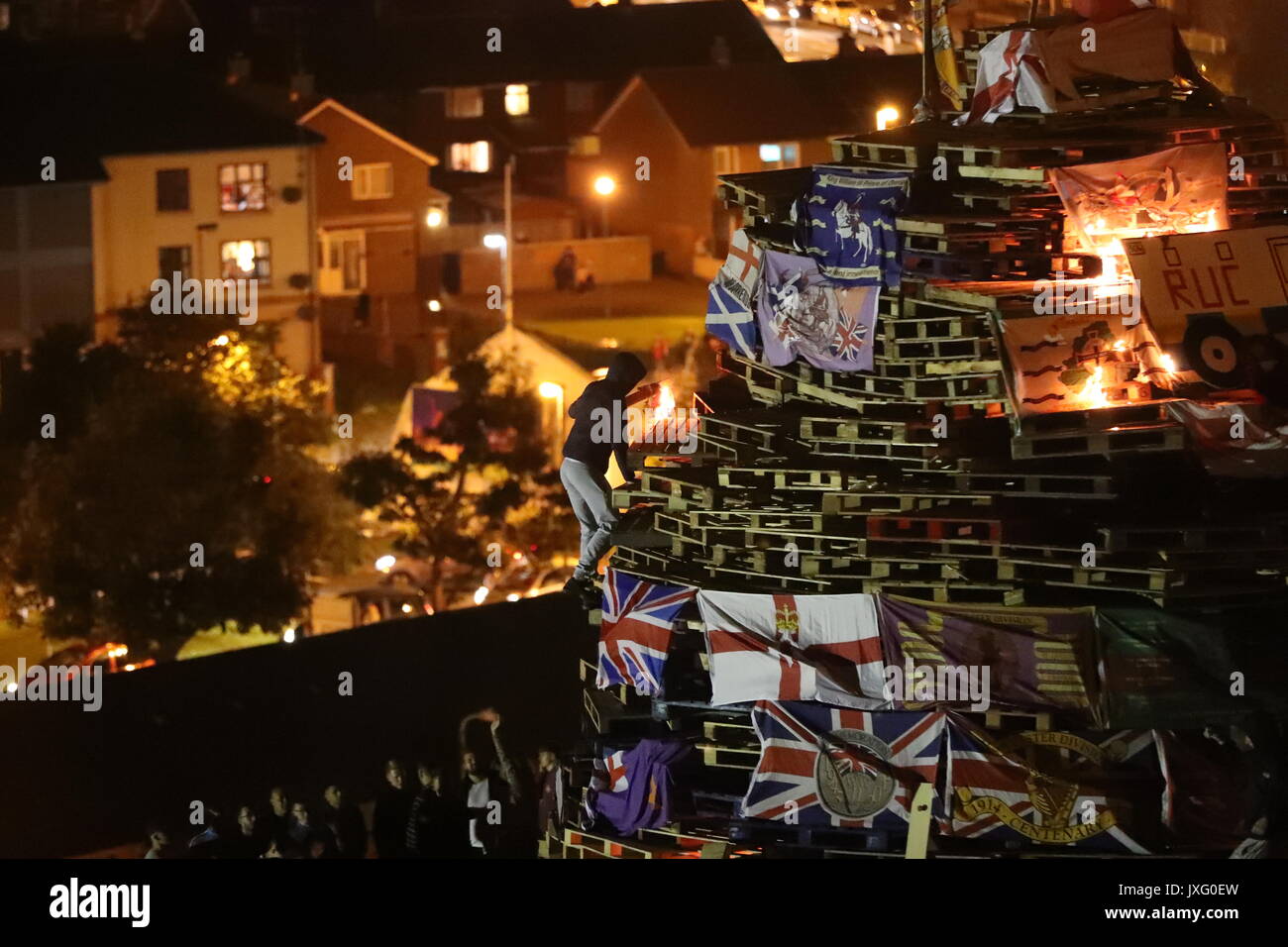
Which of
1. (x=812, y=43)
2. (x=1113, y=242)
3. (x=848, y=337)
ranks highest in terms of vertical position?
(x=812, y=43)

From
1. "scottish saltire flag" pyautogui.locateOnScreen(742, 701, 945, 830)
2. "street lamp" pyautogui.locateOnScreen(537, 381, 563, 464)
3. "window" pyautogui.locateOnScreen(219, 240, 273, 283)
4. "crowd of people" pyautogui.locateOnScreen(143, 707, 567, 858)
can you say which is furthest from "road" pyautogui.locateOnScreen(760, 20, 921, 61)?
"scottish saltire flag" pyautogui.locateOnScreen(742, 701, 945, 830)

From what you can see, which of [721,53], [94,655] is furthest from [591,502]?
[721,53]

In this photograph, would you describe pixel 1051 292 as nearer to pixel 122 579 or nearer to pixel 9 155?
pixel 122 579

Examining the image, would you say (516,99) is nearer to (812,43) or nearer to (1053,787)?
(812,43)

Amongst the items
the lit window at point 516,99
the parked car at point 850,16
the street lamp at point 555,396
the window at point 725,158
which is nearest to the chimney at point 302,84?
the lit window at point 516,99

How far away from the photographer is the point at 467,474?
4175cm

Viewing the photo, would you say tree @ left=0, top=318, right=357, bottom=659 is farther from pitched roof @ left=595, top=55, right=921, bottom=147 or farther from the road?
the road

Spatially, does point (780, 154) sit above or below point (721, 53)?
below

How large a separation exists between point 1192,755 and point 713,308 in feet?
16.8

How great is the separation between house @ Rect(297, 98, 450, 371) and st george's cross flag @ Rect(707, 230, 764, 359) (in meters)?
37.3

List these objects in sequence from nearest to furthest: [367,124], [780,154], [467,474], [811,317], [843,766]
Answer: [843,766]
[811,317]
[467,474]
[780,154]
[367,124]

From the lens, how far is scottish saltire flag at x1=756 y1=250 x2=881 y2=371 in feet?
45.9

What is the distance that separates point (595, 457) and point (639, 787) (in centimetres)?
299
